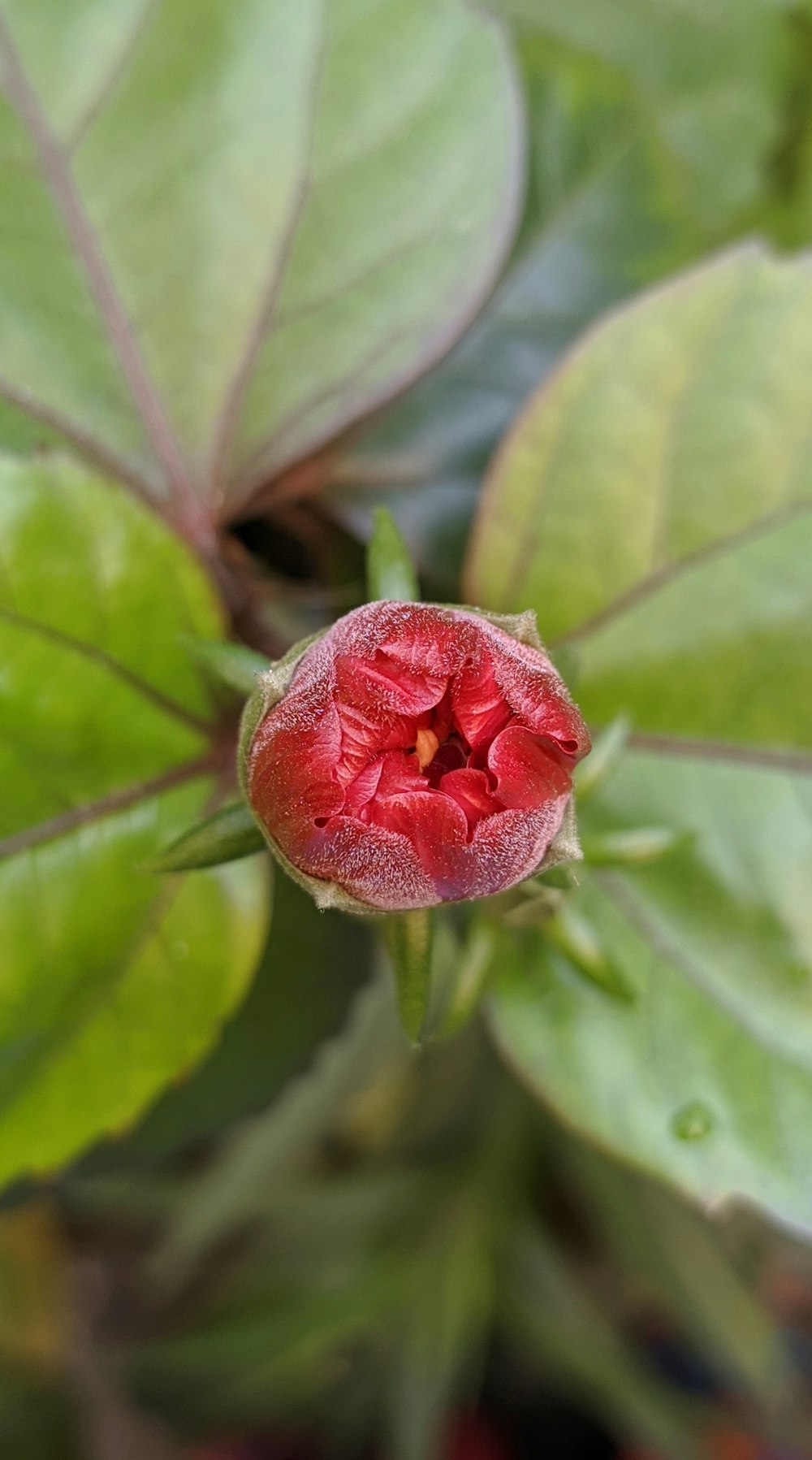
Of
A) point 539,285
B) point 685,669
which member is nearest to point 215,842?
point 685,669

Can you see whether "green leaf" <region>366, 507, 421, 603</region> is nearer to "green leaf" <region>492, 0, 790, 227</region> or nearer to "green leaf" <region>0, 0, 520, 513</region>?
"green leaf" <region>0, 0, 520, 513</region>

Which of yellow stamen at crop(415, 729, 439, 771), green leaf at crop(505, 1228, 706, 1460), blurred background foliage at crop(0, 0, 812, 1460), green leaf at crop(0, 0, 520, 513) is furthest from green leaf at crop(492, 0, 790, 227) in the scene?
A: green leaf at crop(505, 1228, 706, 1460)

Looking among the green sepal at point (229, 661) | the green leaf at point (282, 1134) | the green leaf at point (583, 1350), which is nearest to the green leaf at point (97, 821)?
the green sepal at point (229, 661)

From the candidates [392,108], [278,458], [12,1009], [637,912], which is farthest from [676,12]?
[12,1009]

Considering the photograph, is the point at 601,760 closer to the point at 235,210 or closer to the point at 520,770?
the point at 520,770

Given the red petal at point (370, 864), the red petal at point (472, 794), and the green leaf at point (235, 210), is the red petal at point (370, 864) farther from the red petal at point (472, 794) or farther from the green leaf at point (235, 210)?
the green leaf at point (235, 210)
